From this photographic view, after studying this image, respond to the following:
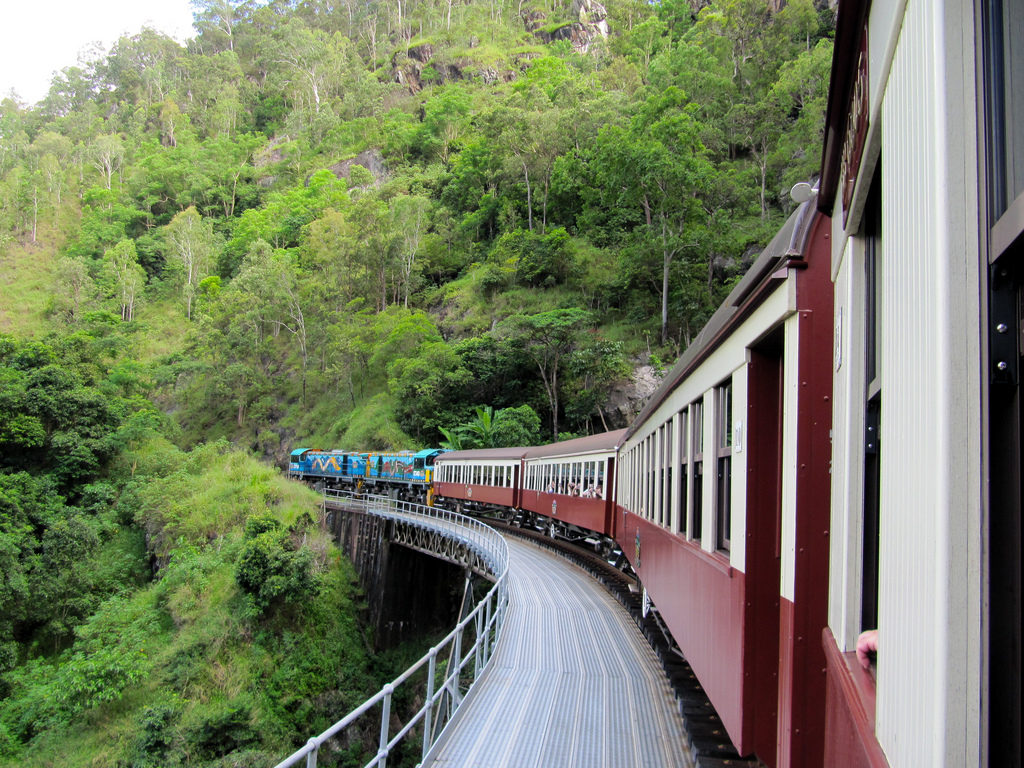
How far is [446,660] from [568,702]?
943 centimetres

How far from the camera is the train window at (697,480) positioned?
5523mm

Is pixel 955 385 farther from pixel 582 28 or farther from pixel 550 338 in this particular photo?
pixel 582 28

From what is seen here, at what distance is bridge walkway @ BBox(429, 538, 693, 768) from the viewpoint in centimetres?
603

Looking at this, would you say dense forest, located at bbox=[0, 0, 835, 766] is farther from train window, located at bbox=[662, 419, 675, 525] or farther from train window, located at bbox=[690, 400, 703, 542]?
train window, located at bbox=[662, 419, 675, 525]

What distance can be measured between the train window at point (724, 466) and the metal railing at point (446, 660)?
220 centimetres

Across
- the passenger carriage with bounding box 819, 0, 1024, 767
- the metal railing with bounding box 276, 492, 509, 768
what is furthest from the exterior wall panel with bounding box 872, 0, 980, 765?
the metal railing with bounding box 276, 492, 509, 768

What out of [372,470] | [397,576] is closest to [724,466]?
[397,576]

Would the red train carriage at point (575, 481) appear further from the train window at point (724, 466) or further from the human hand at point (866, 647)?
the human hand at point (866, 647)

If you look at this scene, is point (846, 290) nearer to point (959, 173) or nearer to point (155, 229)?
point (959, 173)

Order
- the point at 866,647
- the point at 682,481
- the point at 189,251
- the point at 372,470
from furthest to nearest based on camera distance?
the point at 189,251 → the point at 372,470 → the point at 682,481 → the point at 866,647

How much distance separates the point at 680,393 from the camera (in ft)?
21.2

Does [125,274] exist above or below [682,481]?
above

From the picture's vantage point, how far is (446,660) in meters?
16.1

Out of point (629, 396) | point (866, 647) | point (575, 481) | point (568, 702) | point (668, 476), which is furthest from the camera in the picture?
point (629, 396)
